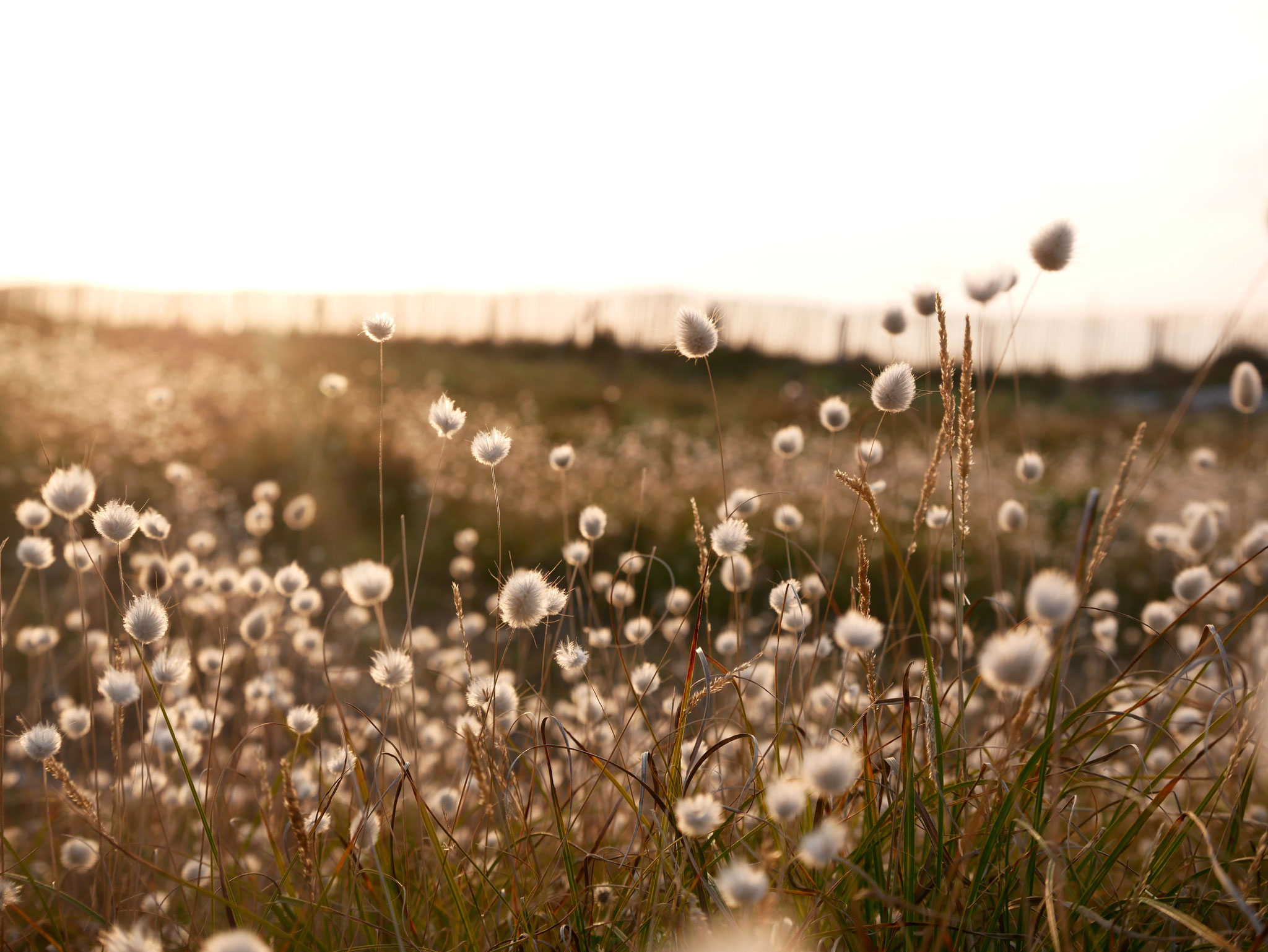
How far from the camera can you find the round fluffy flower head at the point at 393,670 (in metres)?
1.70

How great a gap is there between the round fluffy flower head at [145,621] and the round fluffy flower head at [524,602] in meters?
0.63

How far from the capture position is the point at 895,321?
8.46ft

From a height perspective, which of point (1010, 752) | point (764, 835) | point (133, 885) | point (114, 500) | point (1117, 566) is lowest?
point (1117, 566)

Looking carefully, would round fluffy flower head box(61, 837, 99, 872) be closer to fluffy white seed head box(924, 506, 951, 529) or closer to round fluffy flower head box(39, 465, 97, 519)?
round fluffy flower head box(39, 465, 97, 519)

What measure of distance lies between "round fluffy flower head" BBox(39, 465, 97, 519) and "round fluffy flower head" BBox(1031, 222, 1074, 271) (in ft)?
6.77

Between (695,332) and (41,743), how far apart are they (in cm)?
162

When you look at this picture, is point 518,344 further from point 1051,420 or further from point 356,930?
point 356,930

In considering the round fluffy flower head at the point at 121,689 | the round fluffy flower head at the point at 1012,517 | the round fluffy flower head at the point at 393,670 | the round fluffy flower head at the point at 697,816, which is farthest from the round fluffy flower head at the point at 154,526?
the round fluffy flower head at the point at 1012,517

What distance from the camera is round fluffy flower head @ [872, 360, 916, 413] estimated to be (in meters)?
1.71

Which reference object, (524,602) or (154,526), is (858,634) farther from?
(154,526)

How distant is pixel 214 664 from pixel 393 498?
7.51m

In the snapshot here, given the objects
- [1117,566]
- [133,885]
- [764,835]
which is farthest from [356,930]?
[1117,566]

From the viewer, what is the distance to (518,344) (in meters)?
29.8

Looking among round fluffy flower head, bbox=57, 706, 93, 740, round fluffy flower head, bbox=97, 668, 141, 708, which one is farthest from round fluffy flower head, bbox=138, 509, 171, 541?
round fluffy flower head, bbox=97, 668, 141, 708
